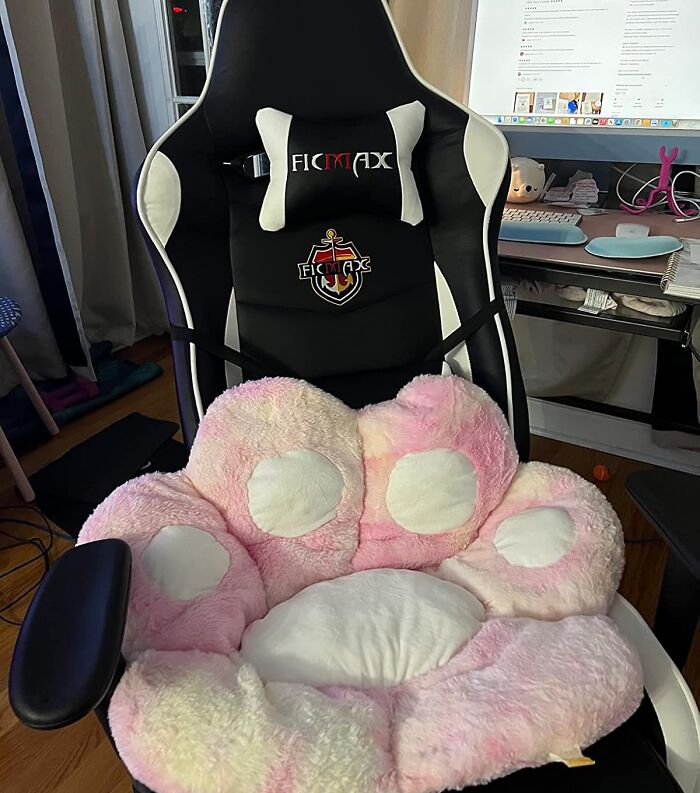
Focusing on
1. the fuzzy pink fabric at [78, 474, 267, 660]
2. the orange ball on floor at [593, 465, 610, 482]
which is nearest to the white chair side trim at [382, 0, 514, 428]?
the fuzzy pink fabric at [78, 474, 267, 660]

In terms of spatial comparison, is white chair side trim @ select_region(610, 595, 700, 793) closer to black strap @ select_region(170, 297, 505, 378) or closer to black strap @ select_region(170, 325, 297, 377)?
black strap @ select_region(170, 297, 505, 378)

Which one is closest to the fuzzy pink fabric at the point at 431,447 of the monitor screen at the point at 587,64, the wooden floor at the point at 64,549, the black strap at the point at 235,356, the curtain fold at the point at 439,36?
the black strap at the point at 235,356

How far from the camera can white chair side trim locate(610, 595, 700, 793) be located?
27.2 inches

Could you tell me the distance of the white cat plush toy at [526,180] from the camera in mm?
1584

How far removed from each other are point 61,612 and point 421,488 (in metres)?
0.54

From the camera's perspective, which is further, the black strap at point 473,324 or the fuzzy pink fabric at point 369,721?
the black strap at point 473,324

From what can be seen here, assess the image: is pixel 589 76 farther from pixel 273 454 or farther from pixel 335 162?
pixel 273 454

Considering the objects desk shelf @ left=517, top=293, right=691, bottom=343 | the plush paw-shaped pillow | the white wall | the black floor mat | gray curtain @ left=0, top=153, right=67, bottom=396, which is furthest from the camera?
the white wall

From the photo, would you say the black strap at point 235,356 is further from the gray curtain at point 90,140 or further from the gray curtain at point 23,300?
the gray curtain at point 90,140

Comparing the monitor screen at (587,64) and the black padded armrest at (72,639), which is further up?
the monitor screen at (587,64)

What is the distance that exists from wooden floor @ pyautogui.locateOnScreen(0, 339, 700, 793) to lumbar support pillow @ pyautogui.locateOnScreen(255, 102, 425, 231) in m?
0.99

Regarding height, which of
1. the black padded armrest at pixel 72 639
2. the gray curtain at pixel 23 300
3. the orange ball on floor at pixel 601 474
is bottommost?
the orange ball on floor at pixel 601 474

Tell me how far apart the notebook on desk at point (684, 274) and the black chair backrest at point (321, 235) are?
278 mm

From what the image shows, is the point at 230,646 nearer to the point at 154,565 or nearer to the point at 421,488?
the point at 154,565
